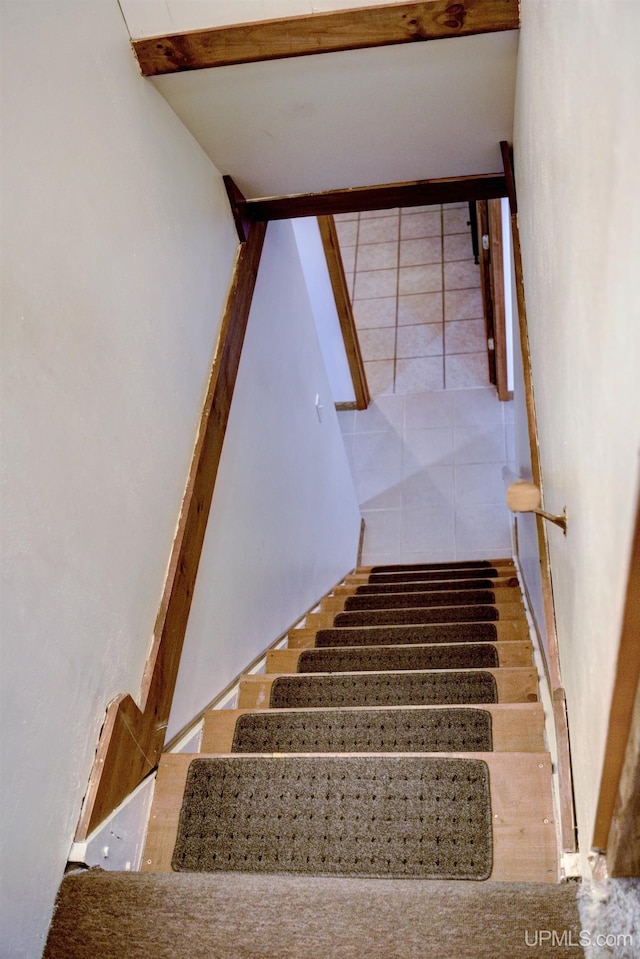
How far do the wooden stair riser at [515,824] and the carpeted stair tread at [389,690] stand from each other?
1.44ft

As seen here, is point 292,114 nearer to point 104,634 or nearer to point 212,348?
point 212,348

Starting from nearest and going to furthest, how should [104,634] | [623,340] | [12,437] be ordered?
1. [623,340]
2. [12,437]
3. [104,634]

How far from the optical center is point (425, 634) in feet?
9.30

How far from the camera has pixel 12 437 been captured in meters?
1.46

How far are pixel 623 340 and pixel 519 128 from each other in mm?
1991

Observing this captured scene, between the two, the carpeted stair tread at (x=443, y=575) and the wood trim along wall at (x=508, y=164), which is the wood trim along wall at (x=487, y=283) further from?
the wood trim along wall at (x=508, y=164)

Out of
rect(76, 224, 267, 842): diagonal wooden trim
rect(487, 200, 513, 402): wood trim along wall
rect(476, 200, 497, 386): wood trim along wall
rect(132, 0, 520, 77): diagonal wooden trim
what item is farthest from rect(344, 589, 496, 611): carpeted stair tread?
→ rect(476, 200, 497, 386): wood trim along wall

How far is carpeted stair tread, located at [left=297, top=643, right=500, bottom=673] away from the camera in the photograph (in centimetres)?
241

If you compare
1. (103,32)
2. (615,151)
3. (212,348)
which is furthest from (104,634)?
(103,32)

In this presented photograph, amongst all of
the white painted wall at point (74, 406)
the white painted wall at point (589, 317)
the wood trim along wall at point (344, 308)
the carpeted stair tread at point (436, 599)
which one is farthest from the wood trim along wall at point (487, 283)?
the white painted wall at point (589, 317)

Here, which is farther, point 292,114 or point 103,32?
point 292,114

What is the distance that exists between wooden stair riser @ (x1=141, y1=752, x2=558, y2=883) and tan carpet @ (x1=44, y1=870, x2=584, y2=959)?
212 mm

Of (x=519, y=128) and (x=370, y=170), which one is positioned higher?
(x=519, y=128)

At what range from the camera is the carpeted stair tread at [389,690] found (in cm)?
211
